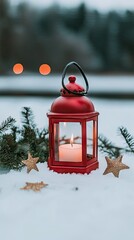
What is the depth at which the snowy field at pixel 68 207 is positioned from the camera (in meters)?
0.67

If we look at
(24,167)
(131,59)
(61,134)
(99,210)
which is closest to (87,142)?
(61,134)

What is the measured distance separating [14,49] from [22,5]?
429 mm

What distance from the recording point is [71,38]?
3.51 meters

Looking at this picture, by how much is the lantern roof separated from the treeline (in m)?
2.56

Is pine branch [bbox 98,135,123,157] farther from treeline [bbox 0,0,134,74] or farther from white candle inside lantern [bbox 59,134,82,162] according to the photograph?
treeline [bbox 0,0,134,74]

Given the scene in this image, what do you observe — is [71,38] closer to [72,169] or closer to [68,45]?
[68,45]

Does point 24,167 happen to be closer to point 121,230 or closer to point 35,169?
point 35,169

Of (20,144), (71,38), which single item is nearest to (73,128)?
(20,144)

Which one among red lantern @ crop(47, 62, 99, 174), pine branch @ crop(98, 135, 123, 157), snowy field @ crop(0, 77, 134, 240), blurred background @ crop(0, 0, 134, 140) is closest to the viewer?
snowy field @ crop(0, 77, 134, 240)

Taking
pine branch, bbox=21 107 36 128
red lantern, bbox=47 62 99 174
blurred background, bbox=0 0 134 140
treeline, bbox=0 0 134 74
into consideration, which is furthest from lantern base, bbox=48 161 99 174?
treeline, bbox=0 0 134 74

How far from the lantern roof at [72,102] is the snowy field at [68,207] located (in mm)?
166

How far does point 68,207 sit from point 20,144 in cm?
37

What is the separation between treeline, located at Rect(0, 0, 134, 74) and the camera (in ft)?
11.5

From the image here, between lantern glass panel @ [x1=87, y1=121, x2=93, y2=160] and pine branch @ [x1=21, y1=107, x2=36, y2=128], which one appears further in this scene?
pine branch @ [x1=21, y1=107, x2=36, y2=128]
